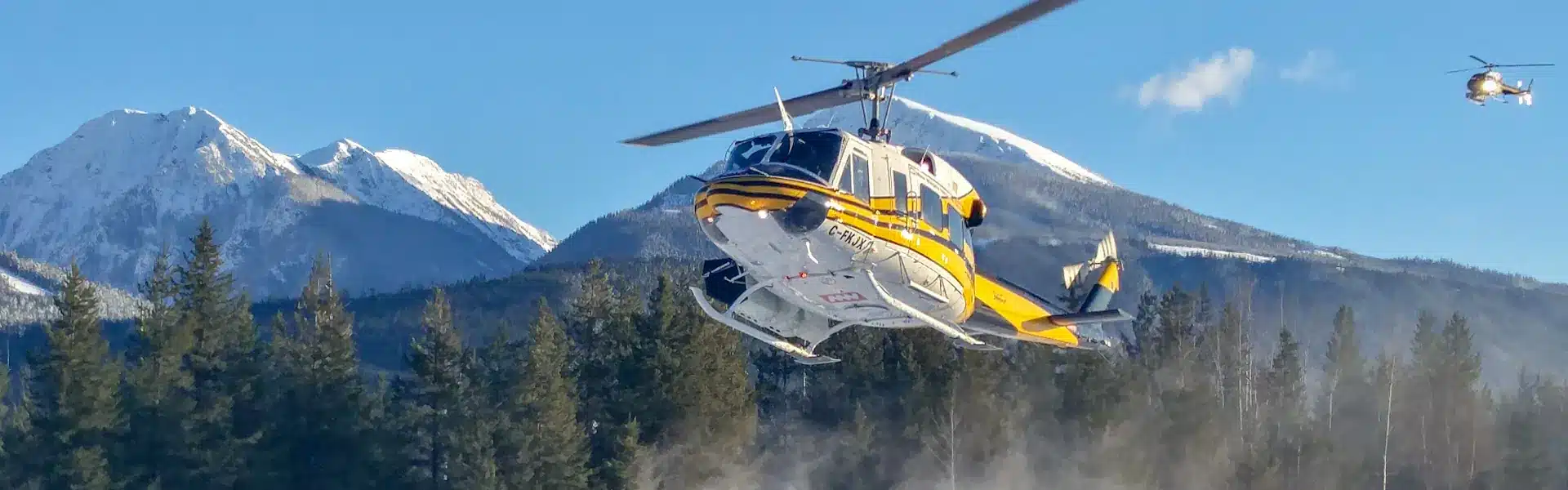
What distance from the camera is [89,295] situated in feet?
163

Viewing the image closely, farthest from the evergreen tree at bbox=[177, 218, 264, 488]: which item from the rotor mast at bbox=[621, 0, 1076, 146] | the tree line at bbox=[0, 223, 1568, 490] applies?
the rotor mast at bbox=[621, 0, 1076, 146]

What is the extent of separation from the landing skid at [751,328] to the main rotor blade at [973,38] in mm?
4176

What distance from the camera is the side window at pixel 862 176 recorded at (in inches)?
867

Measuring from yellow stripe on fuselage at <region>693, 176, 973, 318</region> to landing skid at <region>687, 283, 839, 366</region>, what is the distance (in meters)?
2.53

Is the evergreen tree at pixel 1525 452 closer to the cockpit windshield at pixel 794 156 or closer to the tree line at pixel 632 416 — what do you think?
the tree line at pixel 632 416

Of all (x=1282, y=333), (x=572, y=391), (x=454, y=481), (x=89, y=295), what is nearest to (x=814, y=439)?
(x=572, y=391)

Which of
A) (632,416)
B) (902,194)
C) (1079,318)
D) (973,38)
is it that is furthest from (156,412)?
(973,38)

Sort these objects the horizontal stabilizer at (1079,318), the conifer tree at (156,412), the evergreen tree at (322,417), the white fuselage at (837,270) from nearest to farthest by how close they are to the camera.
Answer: the white fuselage at (837,270), the horizontal stabilizer at (1079,318), the conifer tree at (156,412), the evergreen tree at (322,417)

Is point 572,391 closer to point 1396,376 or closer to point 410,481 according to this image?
point 410,481

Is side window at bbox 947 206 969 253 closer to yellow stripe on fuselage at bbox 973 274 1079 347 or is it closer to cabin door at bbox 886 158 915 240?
cabin door at bbox 886 158 915 240

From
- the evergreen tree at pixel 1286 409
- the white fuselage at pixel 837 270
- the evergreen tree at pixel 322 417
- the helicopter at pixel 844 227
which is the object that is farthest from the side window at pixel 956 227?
the evergreen tree at pixel 1286 409

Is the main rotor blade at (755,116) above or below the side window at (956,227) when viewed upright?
above

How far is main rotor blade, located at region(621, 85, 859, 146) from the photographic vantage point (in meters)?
24.2

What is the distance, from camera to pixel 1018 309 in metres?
28.7
